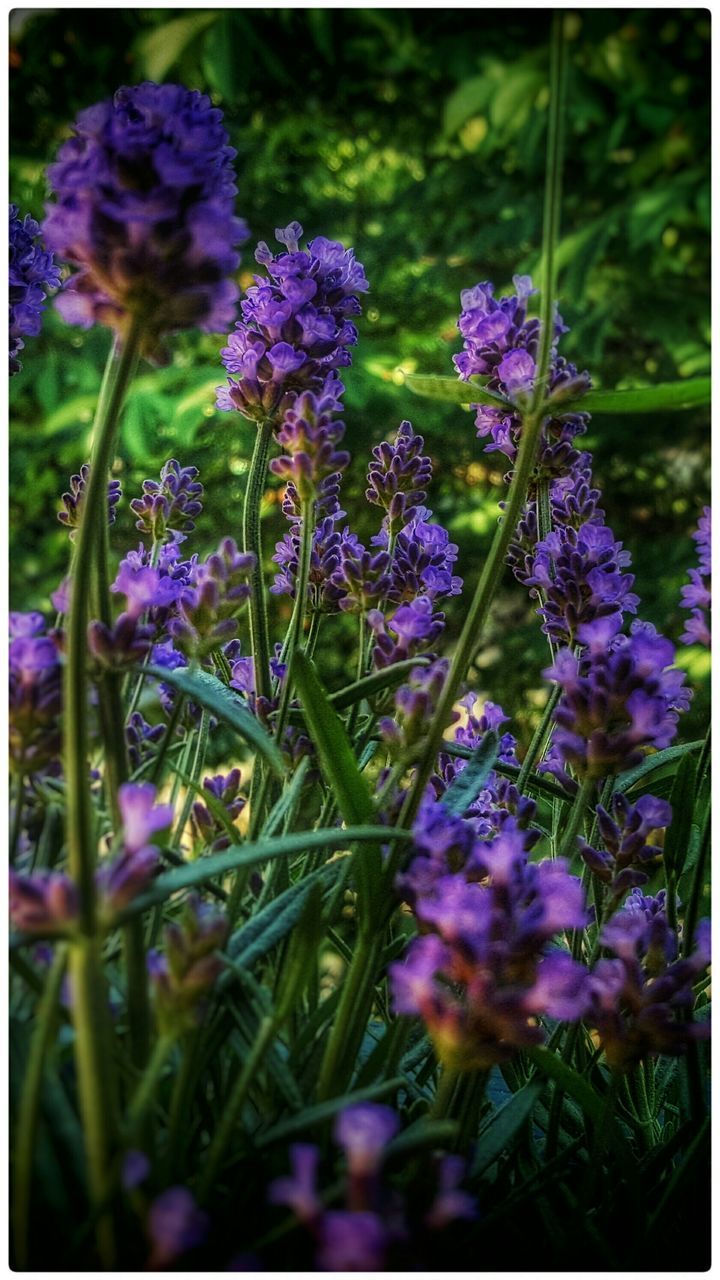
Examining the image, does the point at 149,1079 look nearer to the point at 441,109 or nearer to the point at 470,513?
the point at 470,513

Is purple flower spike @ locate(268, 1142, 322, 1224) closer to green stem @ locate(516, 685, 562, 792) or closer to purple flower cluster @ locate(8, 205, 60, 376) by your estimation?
green stem @ locate(516, 685, 562, 792)

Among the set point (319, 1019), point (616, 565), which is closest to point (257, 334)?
point (616, 565)

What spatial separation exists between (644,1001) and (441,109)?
9.48ft

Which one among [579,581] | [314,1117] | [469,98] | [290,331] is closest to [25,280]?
[290,331]

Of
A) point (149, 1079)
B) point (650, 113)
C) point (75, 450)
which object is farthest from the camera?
point (75, 450)

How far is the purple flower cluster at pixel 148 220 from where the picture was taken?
36 centimetres

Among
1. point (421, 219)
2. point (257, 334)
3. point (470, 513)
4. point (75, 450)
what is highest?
point (421, 219)

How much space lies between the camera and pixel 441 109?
2791mm

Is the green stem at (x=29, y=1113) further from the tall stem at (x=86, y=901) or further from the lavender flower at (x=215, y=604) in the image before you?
the lavender flower at (x=215, y=604)

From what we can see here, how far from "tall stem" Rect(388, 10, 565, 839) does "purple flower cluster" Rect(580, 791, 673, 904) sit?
0.36 ft

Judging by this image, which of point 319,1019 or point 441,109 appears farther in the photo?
point 441,109

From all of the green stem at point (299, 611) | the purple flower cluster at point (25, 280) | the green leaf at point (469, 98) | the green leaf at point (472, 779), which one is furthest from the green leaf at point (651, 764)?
the green leaf at point (469, 98)

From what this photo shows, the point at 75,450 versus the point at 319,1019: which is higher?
the point at 75,450

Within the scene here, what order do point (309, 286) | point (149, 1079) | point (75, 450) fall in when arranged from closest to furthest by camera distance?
point (149, 1079) → point (309, 286) → point (75, 450)
